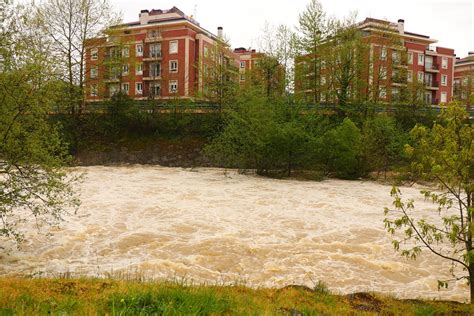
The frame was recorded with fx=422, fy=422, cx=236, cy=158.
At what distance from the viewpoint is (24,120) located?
10383mm

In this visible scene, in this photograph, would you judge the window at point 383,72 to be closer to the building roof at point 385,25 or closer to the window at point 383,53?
the window at point 383,53

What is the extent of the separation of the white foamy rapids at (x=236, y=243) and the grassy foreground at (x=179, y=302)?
2747 mm

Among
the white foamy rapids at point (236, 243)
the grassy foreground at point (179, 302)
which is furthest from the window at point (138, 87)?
the grassy foreground at point (179, 302)

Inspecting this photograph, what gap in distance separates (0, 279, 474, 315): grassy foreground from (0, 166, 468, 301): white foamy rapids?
2.75m

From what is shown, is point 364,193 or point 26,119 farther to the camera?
point 364,193

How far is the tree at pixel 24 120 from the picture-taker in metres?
9.86

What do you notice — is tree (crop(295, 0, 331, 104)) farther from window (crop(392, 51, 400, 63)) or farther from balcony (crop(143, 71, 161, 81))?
balcony (crop(143, 71, 161, 81))

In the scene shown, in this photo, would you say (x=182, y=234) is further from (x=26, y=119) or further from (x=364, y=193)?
(x=364, y=193)

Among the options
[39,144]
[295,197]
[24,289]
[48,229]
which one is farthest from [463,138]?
[295,197]

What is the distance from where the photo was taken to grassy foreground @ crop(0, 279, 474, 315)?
4.55 m

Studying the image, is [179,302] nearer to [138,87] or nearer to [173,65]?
[173,65]

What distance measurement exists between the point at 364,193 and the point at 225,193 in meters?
8.02

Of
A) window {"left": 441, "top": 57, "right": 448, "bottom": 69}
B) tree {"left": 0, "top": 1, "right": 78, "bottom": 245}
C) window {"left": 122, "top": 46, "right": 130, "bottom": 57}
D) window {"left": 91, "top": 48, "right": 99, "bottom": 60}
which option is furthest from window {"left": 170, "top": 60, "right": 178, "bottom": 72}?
tree {"left": 0, "top": 1, "right": 78, "bottom": 245}

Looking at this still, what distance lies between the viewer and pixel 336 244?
13320 millimetres
